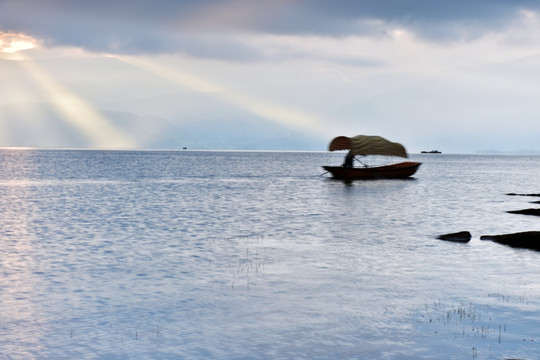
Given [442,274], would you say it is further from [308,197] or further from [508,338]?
[308,197]

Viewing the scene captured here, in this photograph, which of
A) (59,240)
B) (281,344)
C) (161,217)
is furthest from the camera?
(161,217)

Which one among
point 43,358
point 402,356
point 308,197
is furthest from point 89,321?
point 308,197

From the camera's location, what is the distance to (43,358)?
38.3 feet

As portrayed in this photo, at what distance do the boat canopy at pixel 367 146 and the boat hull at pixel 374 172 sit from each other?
248 cm

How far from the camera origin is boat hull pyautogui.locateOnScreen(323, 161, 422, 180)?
75.9 meters

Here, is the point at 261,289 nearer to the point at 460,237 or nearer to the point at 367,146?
the point at 460,237

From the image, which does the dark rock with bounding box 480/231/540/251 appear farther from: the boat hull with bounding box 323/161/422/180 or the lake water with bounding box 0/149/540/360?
the boat hull with bounding box 323/161/422/180

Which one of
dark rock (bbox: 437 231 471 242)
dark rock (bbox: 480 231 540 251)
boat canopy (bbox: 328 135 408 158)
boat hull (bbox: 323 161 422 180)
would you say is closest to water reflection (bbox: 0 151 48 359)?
dark rock (bbox: 437 231 471 242)

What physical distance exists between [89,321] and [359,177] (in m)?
63.9

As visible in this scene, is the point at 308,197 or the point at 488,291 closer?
the point at 488,291

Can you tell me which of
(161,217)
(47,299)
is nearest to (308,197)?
(161,217)

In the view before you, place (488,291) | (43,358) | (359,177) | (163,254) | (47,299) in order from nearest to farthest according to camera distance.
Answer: (43,358), (47,299), (488,291), (163,254), (359,177)

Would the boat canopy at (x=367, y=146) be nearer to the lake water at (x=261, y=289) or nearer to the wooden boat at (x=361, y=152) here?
the wooden boat at (x=361, y=152)

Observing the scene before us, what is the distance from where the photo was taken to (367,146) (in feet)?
250
